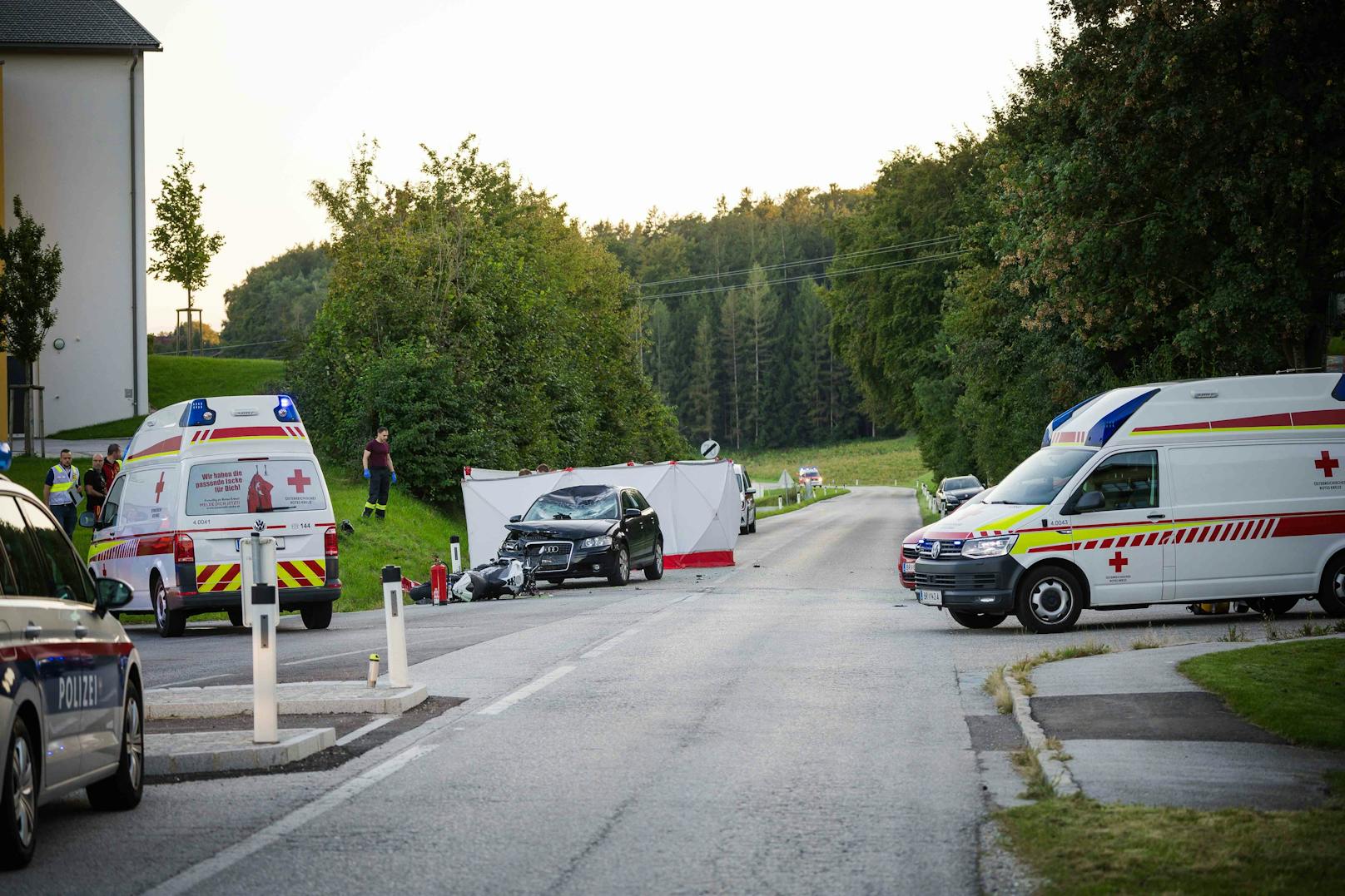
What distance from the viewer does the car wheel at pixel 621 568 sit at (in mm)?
27438

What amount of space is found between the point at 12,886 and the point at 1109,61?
24321 mm

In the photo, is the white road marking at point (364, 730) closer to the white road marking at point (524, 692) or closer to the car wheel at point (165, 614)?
the white road marking at point (524, 692)

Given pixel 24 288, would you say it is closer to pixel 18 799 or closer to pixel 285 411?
pixel 285 411

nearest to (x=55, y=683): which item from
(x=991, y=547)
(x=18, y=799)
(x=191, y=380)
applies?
(x=18, y=799)

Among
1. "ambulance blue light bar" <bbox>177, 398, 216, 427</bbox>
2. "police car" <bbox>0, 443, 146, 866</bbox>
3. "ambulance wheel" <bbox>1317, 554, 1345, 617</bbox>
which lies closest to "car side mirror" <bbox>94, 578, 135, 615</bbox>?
"police car" <bbox>0, 443, 146, 866</bbox>

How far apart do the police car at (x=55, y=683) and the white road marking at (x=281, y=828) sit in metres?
0.76

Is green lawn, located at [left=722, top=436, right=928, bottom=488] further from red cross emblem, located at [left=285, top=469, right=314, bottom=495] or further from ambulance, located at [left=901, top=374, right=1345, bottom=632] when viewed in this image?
ambulance, located at [left=901, top=374, right=1345, bottom=632]

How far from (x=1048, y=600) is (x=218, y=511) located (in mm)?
9742

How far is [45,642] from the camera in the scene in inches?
280

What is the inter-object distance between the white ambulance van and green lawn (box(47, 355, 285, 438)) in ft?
106

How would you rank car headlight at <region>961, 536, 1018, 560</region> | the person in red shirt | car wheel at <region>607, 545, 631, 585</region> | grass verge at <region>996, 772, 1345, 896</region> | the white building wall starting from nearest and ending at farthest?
1. grass verge at <region>996, 772, 1345, 896</region>
2. car headlight at <region>961, 536, 1018, 560</region>
3. car wheel at <region>607, 545, 631, 585</region>
4. the person in red shirt
5. the white building wall

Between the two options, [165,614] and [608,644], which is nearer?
[608,644]

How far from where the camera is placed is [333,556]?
19891mm

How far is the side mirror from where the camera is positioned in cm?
1752
